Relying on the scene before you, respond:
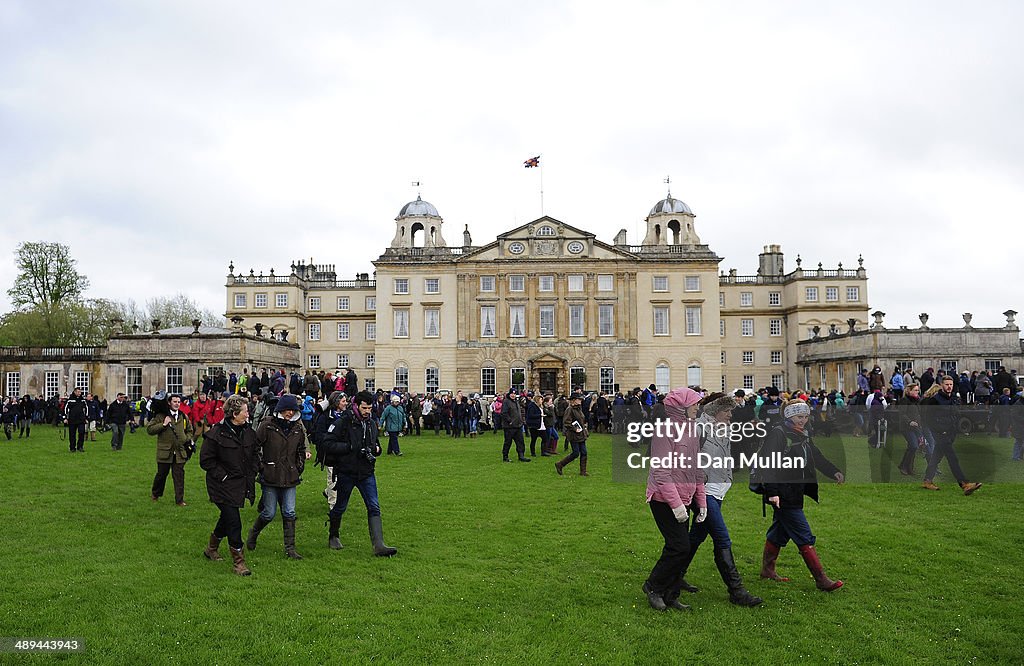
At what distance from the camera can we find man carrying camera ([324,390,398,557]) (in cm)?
905

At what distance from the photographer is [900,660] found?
5.95 metres

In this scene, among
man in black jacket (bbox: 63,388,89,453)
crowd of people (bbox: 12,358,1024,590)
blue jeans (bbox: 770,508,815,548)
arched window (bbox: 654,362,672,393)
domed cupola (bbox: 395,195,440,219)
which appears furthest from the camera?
domed cupola (bbox: 395,195,440,219)

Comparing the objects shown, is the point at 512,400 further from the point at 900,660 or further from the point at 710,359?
the point at 710,359

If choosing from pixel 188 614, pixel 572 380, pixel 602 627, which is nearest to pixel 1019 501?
pixel 602 627

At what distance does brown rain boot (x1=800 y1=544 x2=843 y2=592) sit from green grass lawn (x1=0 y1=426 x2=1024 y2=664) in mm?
154

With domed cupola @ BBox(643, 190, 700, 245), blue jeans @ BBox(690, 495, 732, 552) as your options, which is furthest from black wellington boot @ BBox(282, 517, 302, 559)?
domed cupola @ BBox(643, 190, 700, 245)

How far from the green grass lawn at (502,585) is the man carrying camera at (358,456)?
1.35 ft

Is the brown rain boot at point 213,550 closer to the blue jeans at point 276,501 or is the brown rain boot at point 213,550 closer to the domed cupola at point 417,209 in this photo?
the blue jeans at point 276,501

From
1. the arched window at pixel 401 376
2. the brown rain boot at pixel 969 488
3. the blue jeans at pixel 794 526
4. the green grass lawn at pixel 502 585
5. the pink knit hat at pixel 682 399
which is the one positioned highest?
the arched window at pixel 401 376

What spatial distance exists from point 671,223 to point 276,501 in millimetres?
56895

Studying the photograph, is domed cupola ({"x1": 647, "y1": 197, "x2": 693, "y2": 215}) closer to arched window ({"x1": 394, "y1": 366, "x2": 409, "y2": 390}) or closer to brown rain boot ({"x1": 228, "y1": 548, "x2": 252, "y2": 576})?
arched window ({"x1": 394, "y1": 366, "x2": 409, "y2": 390})

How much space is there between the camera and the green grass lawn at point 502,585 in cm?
620

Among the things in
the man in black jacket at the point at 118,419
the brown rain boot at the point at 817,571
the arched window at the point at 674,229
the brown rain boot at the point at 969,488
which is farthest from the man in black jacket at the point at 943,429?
the arched window at the point at 674,229

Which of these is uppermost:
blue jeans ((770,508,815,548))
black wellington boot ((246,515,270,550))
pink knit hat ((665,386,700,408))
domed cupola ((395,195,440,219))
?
domed cupola ((395,195,440,219))
